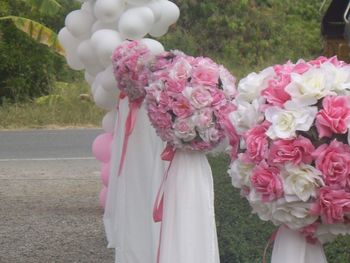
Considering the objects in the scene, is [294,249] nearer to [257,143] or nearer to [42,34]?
[257,143]

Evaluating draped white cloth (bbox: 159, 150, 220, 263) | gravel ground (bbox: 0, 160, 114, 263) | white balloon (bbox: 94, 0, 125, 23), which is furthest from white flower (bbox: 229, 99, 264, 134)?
gravel ground (bbox: 0, 160, 114, 263)

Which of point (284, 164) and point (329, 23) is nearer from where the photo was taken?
point (284, 164)

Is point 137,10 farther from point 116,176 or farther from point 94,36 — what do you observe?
point 116,176

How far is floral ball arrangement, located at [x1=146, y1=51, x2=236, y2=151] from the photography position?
201 inches

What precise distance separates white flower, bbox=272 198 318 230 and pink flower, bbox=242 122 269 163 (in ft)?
0.65

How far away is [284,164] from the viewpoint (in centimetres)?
364

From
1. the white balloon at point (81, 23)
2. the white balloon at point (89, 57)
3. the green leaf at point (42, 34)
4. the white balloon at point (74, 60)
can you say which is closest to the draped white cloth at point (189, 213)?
the white balloon at point (89, 57)

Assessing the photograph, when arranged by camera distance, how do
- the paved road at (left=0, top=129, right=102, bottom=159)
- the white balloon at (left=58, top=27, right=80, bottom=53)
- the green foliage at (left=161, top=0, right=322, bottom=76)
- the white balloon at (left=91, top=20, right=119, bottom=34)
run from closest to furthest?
the white balloon at (left=91, top=20, right=119, bottom=34), the white balloon at (left=58, top=27, right=80, bottom=53), the paved road at (left=0, top=129, right=102, bottom=159), the green foliage at (left=161, top=0, right=322, bottom=76)

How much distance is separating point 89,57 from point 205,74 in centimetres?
200

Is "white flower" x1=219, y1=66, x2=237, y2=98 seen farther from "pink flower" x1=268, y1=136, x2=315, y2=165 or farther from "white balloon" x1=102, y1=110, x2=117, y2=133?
"white balloon" x1=102, y1=110, x2=117, y2=133

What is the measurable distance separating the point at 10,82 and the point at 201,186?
54.5 ft

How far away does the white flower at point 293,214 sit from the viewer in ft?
12.0

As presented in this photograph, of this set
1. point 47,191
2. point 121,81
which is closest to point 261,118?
point 121,81

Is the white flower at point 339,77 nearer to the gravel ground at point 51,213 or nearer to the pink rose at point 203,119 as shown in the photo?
the pink rose at point 203,119
